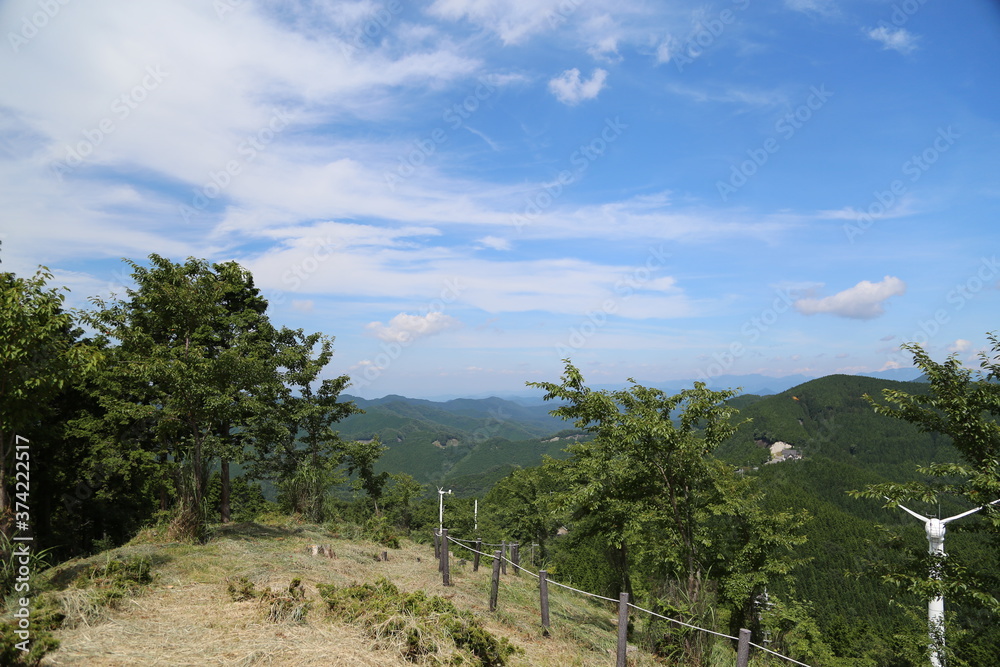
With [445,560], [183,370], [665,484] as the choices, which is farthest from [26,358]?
[665,484]

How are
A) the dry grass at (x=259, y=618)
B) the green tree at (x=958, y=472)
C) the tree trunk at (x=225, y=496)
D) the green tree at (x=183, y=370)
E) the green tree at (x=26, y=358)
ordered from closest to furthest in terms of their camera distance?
the dry grass at (x=259, y=618), the green tree at (x=26, y=358), the green tree at (x=958, y=472), the green tree at (x=183, y=370), the tree trunk at (x=225, y=496)

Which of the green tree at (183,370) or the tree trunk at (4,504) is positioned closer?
the tree trunk at (4,504)

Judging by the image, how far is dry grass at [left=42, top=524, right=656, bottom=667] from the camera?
6789 millimetres

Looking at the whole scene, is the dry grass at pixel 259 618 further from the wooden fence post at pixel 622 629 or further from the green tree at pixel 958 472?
the green tree at pixel 958 472

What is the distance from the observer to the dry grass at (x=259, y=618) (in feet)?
22.3

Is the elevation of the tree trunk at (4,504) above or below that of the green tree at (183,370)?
below

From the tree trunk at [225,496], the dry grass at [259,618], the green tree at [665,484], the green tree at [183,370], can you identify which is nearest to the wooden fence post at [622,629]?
the dry grass at [259,618]

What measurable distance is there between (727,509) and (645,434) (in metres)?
3.00

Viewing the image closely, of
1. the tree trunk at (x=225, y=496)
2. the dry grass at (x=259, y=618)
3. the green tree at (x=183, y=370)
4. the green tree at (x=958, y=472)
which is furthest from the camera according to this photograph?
the tree trunk at (x=225, y=496)

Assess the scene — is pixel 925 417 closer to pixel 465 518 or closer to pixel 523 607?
pixel 523 607

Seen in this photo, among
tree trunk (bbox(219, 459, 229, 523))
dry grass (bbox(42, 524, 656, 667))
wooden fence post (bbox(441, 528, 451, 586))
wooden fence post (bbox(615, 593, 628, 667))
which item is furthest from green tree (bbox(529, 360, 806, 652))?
tree trunk (bbox(219, 459, 229, 523))

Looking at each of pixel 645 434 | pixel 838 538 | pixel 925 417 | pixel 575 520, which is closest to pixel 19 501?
pixel 645 434

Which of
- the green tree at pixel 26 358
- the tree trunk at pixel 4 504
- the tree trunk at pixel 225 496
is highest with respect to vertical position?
the green tree at pixel 26 358

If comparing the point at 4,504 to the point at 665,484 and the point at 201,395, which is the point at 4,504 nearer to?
the point at 201,395
